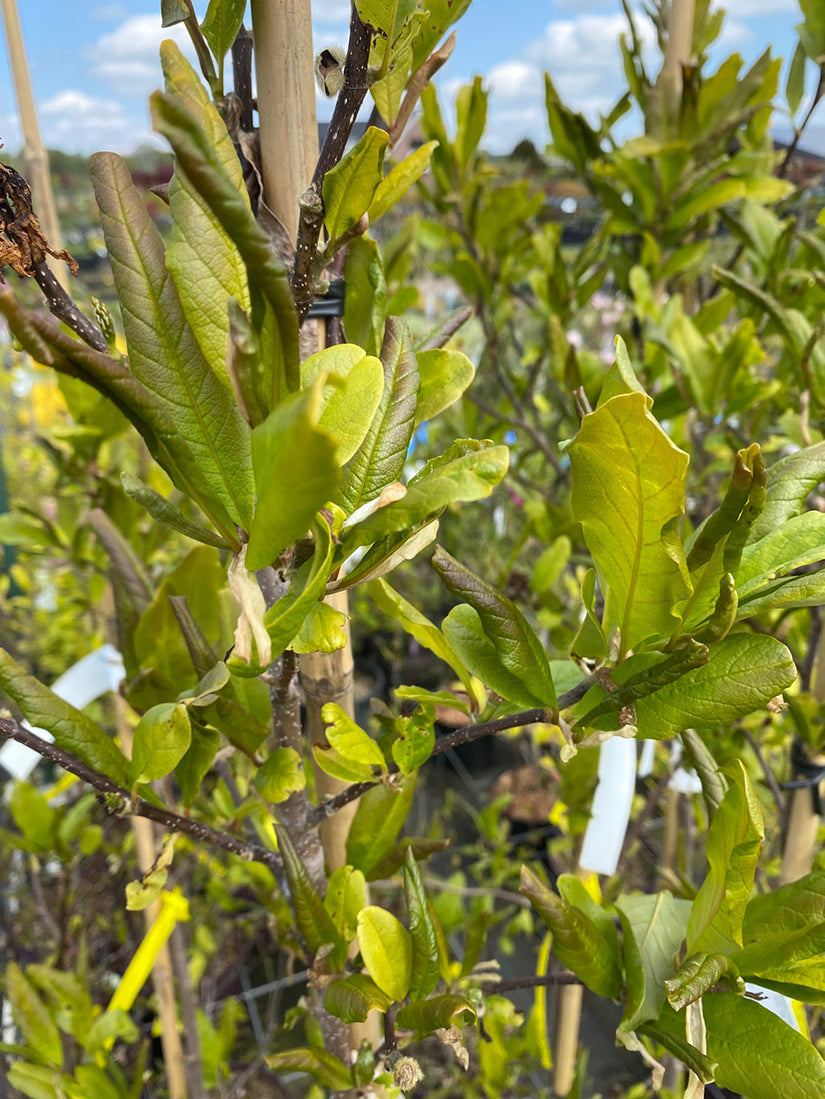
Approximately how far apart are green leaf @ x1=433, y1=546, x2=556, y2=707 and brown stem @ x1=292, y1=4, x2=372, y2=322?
136 millimetres

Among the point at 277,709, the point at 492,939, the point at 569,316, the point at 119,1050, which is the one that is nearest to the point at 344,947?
the point at 277,709

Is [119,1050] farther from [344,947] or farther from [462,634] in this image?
[462,634]

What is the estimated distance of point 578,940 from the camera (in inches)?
16.6

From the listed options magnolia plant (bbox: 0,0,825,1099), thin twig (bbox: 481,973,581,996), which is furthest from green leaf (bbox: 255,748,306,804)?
thin twig (bbox: 481,973,581,996)

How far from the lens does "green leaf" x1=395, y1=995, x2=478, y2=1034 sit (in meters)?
0.38

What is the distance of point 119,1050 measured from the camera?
4.11 ft

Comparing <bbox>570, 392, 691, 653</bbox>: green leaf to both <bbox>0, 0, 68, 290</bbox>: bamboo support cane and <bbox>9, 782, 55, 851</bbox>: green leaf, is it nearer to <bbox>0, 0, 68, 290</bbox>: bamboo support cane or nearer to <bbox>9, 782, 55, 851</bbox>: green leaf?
<bbox>0, 0, 68, 290</bbox>: bamboo support cane

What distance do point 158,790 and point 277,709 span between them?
0.69 feet

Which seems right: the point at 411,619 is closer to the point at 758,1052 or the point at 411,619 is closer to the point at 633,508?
the point at 633,508

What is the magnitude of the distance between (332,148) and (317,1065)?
1.64 ft

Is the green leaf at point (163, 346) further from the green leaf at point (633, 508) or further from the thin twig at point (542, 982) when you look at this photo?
the thin twig at point (542, 982)

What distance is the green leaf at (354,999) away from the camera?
0.41 meters

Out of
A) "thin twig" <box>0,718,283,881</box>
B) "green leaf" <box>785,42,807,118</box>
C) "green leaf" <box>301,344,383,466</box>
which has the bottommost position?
"thin twig" <box>0,718,283,881</box>

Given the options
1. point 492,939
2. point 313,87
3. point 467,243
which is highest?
point 467,243
